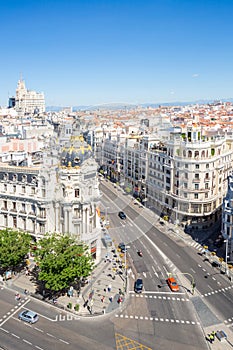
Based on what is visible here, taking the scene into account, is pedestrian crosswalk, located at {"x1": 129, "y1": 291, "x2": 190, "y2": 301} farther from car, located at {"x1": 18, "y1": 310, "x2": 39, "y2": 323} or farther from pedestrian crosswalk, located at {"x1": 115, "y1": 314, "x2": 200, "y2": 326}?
car, located at {"x1": 18, "y1": 310, "x2": 39, "y2": 323}

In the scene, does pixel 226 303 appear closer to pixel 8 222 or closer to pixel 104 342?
pixel 104 342

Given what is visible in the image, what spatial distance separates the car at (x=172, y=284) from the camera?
59.9 m

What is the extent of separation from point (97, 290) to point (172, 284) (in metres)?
12.5

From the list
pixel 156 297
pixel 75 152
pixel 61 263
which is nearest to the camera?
pixel 61 263

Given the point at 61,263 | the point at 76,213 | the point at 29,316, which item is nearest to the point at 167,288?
the point at 61,263

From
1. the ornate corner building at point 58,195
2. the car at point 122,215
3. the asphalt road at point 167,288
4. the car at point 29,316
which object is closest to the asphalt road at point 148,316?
the asphalt road at point 167,288

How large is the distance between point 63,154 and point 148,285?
87.5ft

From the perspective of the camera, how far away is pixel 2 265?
6066 centimetres

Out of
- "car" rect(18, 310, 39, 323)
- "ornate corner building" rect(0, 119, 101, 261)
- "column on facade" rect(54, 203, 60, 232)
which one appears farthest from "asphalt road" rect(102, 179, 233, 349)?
"column on facade" rect(54, 203, 60, 232)

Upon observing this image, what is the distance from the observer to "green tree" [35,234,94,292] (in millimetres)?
54062

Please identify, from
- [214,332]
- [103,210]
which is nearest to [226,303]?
[214,332]

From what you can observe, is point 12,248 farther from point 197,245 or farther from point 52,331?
point 197,245

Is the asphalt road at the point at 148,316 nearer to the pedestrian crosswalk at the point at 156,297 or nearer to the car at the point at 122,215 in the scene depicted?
the pedestrian crosswalk at the point at 156,297

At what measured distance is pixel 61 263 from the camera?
53.9 m
